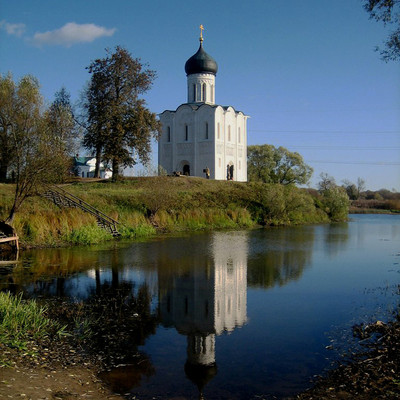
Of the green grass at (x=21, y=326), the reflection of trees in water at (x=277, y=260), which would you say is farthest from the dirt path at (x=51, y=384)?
the reflection of trees in water at (x=277, y=260)

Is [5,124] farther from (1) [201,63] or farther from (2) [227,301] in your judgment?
(2) [227,301]

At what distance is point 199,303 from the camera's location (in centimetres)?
1112

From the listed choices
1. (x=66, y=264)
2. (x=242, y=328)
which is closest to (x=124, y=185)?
(x=66, y=264)

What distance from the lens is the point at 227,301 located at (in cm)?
1137

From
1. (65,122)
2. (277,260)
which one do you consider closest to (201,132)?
(65,122)

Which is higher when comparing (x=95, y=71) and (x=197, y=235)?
(x=95, y=71)

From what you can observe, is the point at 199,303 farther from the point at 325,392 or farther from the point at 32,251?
the point at 32,251

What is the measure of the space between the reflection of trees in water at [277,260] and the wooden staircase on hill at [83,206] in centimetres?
758

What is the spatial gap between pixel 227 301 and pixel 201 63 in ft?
129

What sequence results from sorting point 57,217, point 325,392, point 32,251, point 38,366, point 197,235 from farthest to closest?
point 197,235 → point 57,217 → point 32,251 → point 38,366 → point 325,392

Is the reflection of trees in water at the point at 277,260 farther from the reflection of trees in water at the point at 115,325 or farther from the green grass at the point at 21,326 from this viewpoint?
the green grass at the point at 21,326

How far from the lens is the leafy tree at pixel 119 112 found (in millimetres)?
35406

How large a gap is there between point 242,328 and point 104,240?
14.9 meters

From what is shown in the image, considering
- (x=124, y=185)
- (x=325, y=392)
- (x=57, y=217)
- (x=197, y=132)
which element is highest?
(x=197, y=132)
